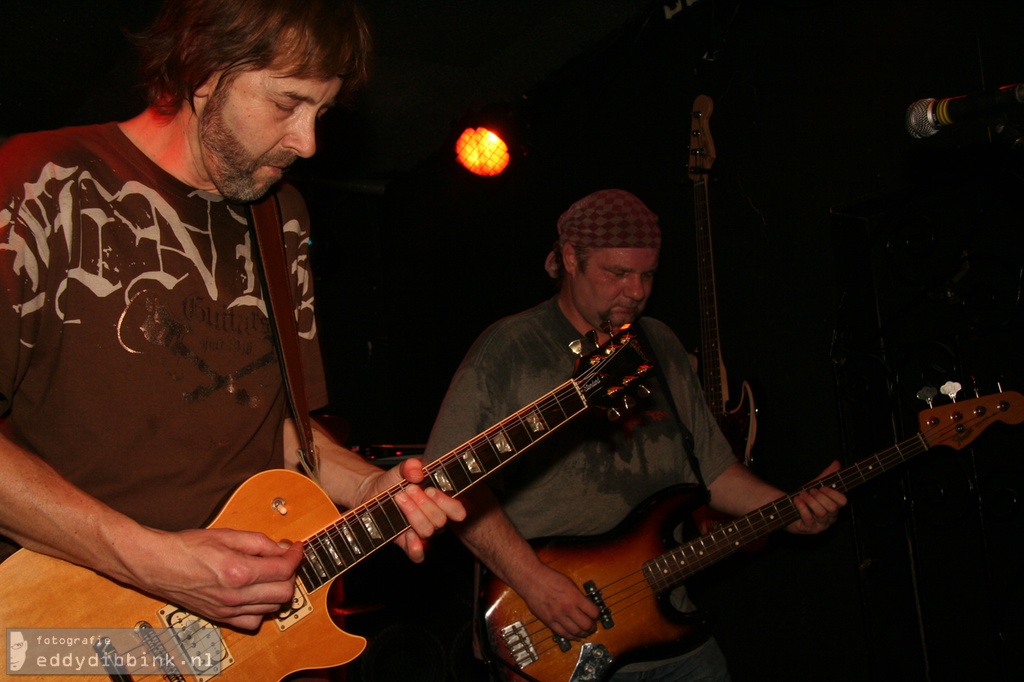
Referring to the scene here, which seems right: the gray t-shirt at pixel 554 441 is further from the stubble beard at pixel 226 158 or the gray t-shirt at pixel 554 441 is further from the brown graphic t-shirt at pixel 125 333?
the stubble beard at pixel 226 158

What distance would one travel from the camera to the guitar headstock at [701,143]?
175 inches

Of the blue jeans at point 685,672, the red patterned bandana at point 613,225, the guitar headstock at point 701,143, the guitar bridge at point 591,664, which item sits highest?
the guitar headstock at point 701,143

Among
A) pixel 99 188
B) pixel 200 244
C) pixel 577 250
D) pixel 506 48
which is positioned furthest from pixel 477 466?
pixel 506 48

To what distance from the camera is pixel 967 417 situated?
318cm

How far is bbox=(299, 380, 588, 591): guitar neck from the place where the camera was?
Answer: 1930mm

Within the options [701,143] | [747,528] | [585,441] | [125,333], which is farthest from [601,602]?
[701,143]

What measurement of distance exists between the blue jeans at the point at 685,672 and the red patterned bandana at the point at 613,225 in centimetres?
173

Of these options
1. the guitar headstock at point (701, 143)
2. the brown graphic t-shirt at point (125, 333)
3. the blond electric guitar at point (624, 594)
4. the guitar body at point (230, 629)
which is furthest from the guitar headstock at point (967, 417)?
the brown graphic t-shirt at point (125, 333)

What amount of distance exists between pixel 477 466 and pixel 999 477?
2.59 m

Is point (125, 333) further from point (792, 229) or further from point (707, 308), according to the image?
point (792, 229)

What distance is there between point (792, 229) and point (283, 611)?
3354mm

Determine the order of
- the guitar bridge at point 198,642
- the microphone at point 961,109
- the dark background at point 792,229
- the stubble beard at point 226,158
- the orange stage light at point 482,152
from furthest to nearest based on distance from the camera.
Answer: the orange stage light at point 482,152 → the dark background at point 792,229 → the stubble beard at point 226,158 → the microphone at point 961,109 → the guitar bridge at point 198,642

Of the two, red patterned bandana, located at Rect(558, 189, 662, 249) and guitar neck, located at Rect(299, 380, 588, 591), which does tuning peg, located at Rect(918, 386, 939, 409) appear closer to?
red patterned bandana, located at Rect(558, 189, 662, 249)

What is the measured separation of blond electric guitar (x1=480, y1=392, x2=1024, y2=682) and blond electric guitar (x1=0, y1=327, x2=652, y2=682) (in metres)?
0.89
